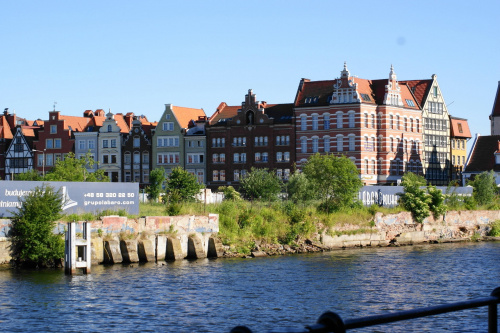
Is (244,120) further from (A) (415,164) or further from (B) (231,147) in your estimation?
(A) (415,164)

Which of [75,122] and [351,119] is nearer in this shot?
[351,119]

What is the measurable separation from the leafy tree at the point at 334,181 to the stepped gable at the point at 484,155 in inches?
1669

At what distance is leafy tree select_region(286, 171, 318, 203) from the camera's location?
2576 inches

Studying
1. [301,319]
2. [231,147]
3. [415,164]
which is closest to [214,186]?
[231,147]

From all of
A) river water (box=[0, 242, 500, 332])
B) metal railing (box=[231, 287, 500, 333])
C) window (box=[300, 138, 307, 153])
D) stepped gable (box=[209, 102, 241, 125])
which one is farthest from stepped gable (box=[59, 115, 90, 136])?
metal railing (box=[231, 287, 500, 333])

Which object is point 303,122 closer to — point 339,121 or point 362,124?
point 339,121

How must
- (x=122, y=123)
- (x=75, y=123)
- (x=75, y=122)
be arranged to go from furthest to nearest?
(x=75, y=122) → (x=75, y=123) → (x=122, y=123)

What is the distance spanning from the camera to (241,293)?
32.9m

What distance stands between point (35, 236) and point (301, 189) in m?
30.0

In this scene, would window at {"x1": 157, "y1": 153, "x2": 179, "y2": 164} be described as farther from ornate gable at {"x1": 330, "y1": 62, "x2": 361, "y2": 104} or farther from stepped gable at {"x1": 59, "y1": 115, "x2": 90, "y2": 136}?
ornate gable at {"x1": 330, "y1": 62, "x2": 361, "y2": 104}

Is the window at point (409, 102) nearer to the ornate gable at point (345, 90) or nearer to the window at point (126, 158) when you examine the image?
the ornate gable at point (345, 90)

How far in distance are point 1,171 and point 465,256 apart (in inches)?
3335

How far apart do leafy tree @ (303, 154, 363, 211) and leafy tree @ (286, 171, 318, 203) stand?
501 millimetres

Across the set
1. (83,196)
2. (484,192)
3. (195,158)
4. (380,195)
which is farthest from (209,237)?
(195,158)
